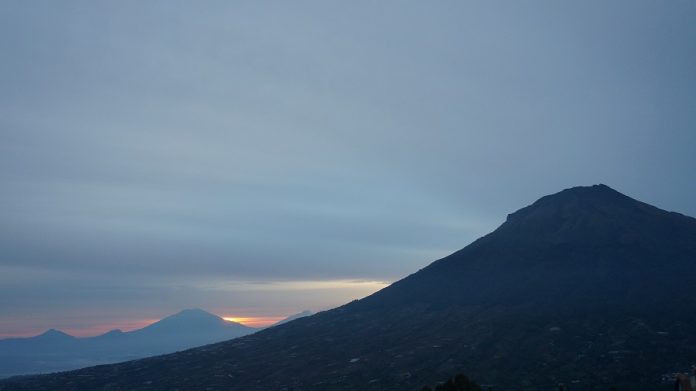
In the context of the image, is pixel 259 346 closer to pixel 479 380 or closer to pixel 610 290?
pixel 479 380

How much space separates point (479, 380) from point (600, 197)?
97980 mm

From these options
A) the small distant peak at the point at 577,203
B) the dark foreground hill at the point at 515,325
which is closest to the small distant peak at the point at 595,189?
the small distant peak at the point at 577,203

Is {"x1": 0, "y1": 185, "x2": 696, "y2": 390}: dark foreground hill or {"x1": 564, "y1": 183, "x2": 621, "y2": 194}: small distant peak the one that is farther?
{"x1": 564, "y1": 183, "x2": 621, "y2": 194}: small distant peak

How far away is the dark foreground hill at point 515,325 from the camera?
290ft

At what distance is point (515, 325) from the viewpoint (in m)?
107

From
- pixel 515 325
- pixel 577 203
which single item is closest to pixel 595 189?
pixel 577 203

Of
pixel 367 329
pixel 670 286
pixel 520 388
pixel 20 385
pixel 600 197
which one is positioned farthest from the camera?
pixel 600 197

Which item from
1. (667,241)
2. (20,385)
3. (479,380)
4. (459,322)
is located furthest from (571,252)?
(20,385)

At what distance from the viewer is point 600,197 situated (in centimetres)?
16488

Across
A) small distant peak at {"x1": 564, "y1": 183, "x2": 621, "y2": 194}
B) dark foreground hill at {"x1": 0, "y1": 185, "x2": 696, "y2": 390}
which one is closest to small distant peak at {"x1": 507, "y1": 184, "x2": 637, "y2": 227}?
small distant peak at {"x1": 564, "y1": 183, "x2": 621, "y2": 194}

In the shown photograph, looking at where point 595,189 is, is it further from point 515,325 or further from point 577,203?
point 515,325

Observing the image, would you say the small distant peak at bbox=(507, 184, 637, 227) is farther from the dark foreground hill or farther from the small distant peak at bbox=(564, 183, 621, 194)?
the dark foreground hill

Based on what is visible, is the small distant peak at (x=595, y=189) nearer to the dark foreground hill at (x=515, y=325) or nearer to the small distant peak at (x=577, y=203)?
the small distant peak at (x=577, y=203)

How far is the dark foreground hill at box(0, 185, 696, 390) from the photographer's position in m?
88.2
